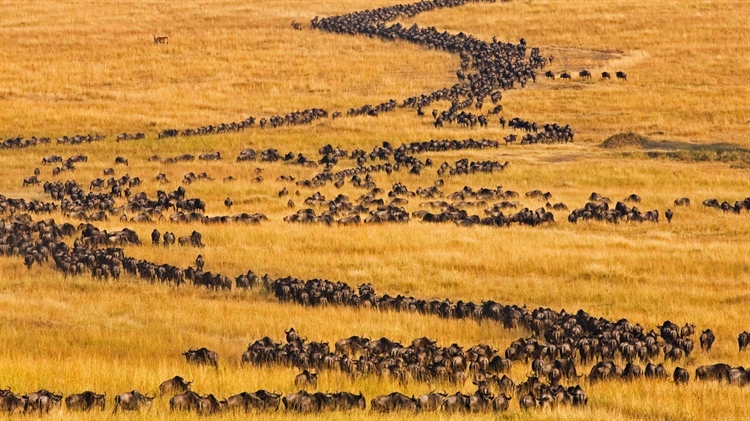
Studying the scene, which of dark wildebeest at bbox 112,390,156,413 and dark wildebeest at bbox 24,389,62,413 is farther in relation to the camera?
dark wildebeest at bbox 112,390,156,413

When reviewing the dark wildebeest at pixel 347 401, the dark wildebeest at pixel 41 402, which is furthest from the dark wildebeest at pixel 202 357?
the dark wildebeest at pixel 41 402

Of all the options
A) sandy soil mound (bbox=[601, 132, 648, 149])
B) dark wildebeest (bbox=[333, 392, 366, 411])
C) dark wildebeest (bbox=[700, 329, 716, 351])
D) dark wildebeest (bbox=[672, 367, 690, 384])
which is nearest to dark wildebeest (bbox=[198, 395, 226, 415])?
dark wildebeest (bbox=[333, 392, 366, 411])

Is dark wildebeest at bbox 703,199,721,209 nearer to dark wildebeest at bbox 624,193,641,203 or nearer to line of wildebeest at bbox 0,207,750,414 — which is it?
dark wildebeest at bbox 624,193,641,203

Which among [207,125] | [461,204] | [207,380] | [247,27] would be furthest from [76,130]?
[207,380]

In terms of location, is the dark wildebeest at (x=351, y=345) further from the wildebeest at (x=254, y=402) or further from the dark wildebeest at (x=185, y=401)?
the dark wildebeest at (x=185, y=401)

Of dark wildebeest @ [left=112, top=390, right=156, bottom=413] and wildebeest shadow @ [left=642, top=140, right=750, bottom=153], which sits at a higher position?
dark wildebeest @ [left=112, top=390, right=156, bottom=413]

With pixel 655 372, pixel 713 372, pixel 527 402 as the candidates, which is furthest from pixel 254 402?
pixel 713 372

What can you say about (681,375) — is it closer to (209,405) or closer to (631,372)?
(631,372)
